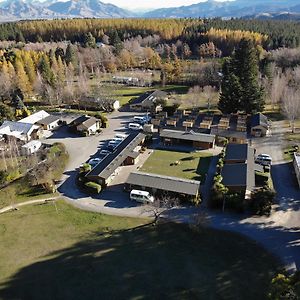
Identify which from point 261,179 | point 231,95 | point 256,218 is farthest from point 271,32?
point 256,218

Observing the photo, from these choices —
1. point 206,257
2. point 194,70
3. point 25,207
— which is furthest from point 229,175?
point 194,70

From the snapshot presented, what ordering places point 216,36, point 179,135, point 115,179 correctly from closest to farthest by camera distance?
1. point 115,179
2. point 179,135
3. point 216,36

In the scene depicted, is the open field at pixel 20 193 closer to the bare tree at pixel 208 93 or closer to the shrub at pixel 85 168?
the shrub at pixel 85 168

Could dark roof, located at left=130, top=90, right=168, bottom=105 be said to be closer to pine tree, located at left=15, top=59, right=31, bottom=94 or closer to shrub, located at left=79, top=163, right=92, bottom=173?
pine tree, located at left=15, top=59, right=31, bottom=94

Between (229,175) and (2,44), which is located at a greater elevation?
(2,44)

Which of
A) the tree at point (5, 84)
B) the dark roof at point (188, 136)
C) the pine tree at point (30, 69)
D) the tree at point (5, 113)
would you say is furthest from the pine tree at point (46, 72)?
the dark roof at point (188, 136)

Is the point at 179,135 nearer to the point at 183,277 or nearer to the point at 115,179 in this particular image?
the point at 115,179
